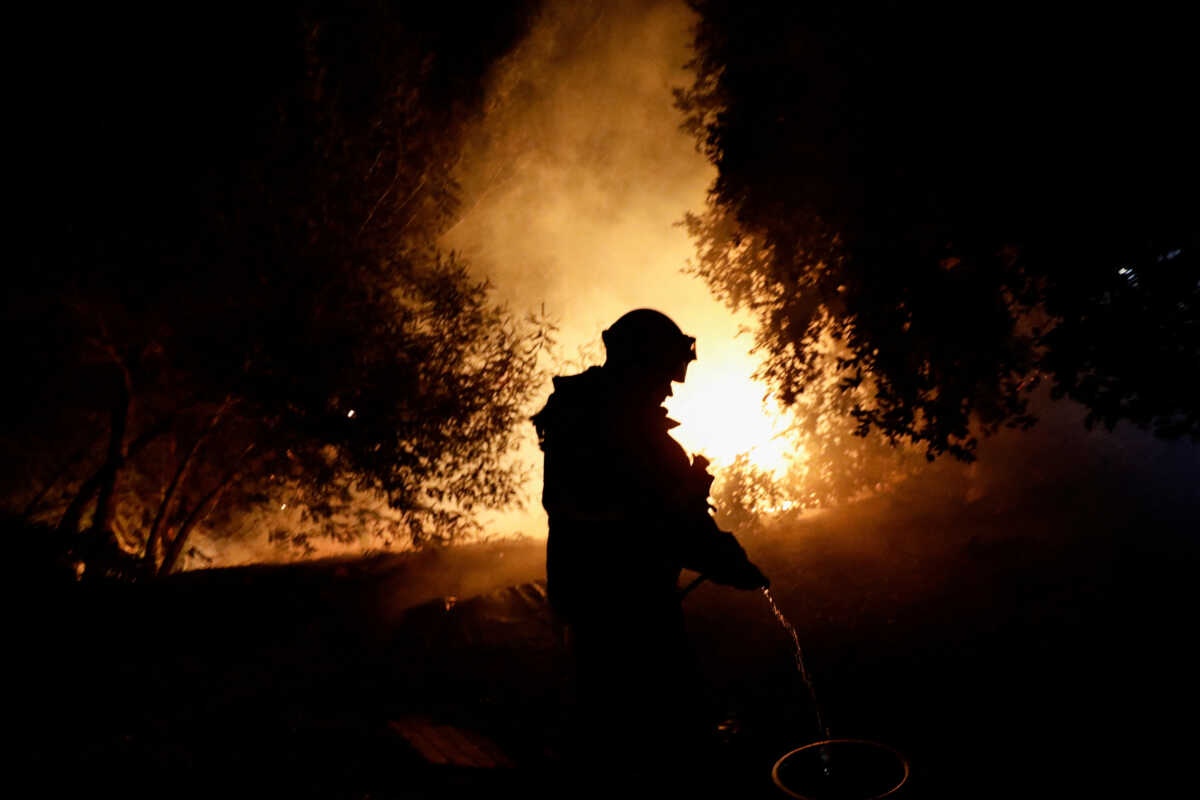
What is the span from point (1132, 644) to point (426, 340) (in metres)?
11.3

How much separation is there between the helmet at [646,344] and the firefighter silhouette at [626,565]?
10.6 inches

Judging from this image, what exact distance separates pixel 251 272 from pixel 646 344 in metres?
9.00

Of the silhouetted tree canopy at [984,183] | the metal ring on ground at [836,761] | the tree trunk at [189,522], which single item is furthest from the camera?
the tree trunk at [189,522]

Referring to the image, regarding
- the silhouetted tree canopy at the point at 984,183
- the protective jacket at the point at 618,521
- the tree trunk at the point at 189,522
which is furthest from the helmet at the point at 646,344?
the tree trunk at the point at 189,522

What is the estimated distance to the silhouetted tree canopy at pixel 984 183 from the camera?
17.4 ft

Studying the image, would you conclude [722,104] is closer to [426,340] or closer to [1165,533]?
[426,340]

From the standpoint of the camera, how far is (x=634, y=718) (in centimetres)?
247

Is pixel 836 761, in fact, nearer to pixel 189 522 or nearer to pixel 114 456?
pixel 114 456

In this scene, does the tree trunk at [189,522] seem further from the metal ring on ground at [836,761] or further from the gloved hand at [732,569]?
the metal ring on ground at [836,761]

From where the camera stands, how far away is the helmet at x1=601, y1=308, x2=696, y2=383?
284cm

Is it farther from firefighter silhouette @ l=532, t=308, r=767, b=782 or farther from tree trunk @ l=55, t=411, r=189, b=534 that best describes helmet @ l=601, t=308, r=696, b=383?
tree trunk @ l=55, t=411, r=189, b=534

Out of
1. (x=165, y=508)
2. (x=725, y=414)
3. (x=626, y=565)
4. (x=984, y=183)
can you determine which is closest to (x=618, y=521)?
(x=626, y=565)

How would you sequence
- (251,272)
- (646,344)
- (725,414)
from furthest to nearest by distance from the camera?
(725,414), (251,272), (646,344)

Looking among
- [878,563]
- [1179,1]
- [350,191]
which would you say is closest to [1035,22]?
[1179,1]
